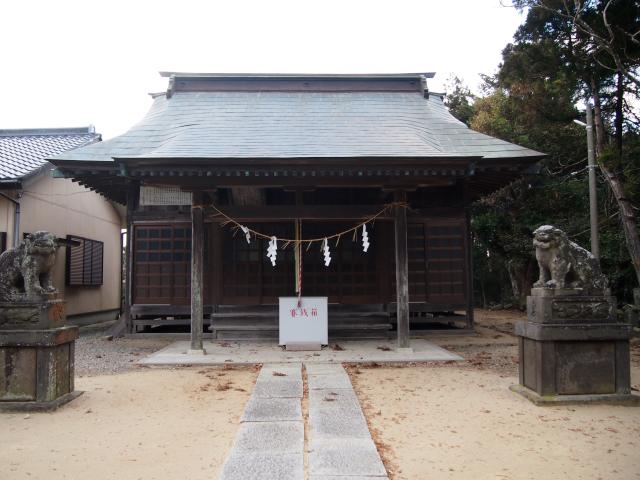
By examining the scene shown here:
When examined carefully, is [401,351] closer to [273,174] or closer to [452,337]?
[452,337]

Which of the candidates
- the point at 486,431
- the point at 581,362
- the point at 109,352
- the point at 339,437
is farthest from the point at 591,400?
the point at 109,352

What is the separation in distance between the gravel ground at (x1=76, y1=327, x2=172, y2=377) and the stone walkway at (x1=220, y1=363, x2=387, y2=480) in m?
2.99

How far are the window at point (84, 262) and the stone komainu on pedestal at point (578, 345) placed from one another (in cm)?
1211

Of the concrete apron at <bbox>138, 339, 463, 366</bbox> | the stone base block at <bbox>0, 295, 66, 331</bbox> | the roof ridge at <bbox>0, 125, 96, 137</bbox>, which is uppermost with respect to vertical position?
the roof ridge at <bbox>0, 125, 96, 137</bbox>

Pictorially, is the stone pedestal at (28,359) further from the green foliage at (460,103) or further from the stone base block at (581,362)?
the green foliage at (460,103)

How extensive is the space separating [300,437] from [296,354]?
4587 millimetres

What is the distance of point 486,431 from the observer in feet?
15.1

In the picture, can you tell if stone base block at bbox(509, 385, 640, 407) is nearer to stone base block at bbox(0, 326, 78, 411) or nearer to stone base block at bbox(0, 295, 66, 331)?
stone base block at bbox(0, 326, 78, 411)

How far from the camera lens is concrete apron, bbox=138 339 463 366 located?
827 centimetres

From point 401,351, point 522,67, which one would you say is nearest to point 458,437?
point 401,351

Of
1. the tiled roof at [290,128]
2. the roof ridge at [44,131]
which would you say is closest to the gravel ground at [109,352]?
the tiled roof at [290,128]

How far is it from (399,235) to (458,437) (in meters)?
4.83

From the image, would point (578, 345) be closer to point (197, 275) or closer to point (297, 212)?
point (297, 212)

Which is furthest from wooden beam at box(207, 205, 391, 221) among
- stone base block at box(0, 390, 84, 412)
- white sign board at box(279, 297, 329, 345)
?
stone base block at box(0, 390, 84, 412)
